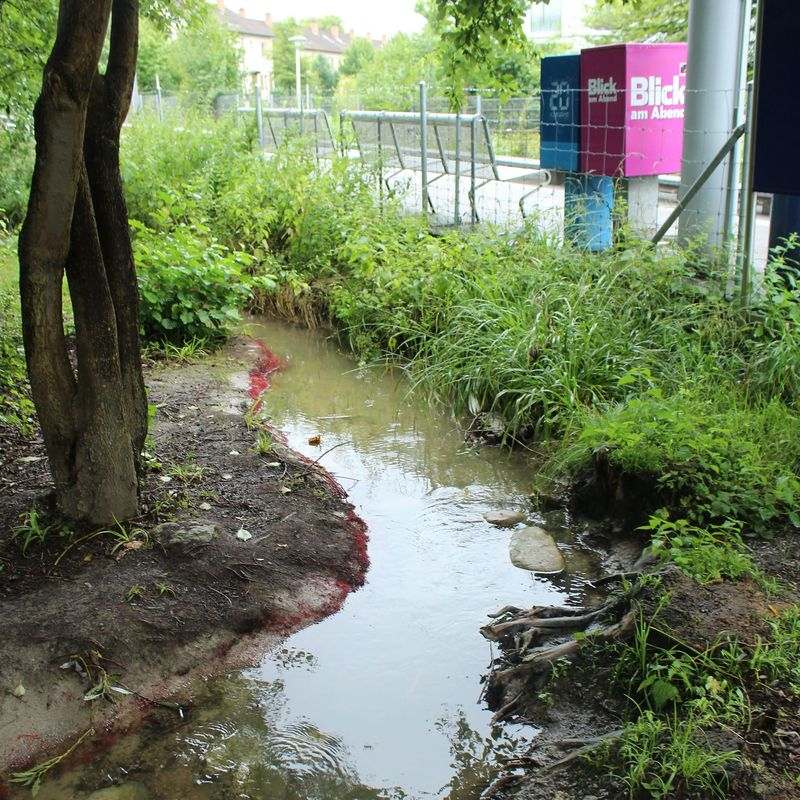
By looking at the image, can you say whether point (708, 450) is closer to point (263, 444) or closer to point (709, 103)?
point (263, 444)

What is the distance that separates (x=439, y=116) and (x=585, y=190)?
304 cm

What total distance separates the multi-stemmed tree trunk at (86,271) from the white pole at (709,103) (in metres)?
4.60

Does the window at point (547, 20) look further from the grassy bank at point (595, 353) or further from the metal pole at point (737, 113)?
the metal pole at point (737, 113)

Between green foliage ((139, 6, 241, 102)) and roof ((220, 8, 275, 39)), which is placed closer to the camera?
green foliage ((139, 6, 241, 102))

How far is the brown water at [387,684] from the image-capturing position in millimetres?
3674

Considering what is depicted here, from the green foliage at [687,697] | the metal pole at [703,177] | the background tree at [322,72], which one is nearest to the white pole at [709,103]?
the metal pole at [703,177]

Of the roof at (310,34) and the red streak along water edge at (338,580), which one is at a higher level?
the roof at (310,34)

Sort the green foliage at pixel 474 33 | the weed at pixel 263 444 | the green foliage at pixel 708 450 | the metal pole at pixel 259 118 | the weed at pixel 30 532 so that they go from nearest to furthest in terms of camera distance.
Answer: the weed at pixel 30 532 → the green foliage at pixel 708 450 → the green foliage at pixel 474 33 → the weed at pixel 263 444 → the metal pole at pixel 259 118

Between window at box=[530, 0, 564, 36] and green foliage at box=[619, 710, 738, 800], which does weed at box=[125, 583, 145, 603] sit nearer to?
green foliage at box=[619, 710, 738, 800]

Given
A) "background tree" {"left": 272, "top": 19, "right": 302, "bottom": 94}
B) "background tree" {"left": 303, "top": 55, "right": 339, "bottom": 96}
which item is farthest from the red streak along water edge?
"background tree" {"left": 272, "top": 19, "right": 302, "bottom": 94}

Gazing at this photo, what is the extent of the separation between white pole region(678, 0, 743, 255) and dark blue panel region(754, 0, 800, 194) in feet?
5.88

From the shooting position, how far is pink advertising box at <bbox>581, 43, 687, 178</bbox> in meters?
8.56

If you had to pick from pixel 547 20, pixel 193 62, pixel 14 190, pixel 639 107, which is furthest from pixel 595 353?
pixel 547 20

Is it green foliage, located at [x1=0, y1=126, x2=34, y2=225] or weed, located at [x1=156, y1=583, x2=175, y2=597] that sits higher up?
green foliage, located at [x1=0, y1=126, x2=34, y2=225]
